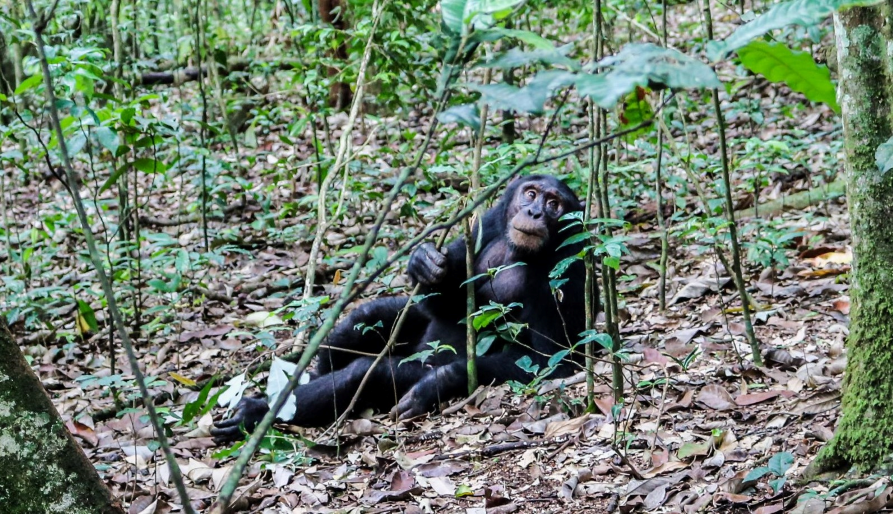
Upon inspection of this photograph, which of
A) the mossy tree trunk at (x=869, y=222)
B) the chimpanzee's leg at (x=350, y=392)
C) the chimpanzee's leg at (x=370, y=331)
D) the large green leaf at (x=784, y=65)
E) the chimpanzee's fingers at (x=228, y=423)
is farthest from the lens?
the chimpanzee's leg at (x=370, y=331)

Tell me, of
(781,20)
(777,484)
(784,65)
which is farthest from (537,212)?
(781,20)

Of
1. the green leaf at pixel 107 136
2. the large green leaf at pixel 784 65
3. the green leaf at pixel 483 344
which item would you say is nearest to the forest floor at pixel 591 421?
the green leaf at pixel 483 344

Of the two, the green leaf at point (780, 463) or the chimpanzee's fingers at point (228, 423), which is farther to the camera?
the chimpanzee's fingers at point (228, 423)

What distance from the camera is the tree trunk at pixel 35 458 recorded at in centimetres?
221

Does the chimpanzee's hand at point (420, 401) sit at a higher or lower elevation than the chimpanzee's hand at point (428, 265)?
lower

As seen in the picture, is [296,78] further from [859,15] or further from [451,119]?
[451,119]

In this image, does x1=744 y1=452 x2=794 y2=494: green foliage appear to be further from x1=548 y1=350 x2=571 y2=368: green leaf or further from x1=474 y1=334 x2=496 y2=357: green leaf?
x1=474 y1=334 x2=496 y2=357: green leaf

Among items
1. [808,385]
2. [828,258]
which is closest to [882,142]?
[808,385]

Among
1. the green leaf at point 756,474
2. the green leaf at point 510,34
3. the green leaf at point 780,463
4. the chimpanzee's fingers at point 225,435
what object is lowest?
the chimpanzee's fingers at point 225,435

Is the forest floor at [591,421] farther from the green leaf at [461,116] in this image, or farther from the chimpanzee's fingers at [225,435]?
the green leaf at [461,116]

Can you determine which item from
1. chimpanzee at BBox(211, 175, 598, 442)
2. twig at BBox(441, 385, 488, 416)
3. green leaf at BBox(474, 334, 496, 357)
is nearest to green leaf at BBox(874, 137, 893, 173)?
chimpanzee at BBox(211, 175, 598, 442)

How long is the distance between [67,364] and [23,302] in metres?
0.56

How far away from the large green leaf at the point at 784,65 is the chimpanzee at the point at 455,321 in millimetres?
2787

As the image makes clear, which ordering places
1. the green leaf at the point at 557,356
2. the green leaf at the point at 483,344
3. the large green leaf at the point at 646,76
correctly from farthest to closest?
the green leaf at the point at 483,344 → the green leaf at the point at 557,356 → the large green leaf at the point at 646,76
